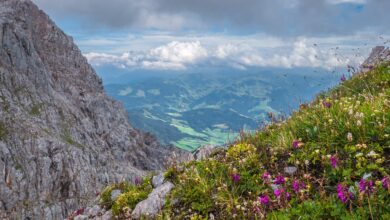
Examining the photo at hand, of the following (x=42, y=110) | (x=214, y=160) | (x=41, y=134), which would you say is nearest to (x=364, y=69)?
(x=214, y=160)

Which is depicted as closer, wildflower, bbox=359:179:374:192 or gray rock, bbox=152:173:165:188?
wildflower, bbox=359:179:374:192

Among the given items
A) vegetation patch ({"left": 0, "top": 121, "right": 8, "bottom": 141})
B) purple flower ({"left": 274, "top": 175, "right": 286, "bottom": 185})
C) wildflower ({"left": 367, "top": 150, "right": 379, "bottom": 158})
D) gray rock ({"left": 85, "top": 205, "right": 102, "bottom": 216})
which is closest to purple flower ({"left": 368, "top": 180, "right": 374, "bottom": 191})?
wildflower ({"left": 367, "top": 150, "right": 379, "bottom": 158})

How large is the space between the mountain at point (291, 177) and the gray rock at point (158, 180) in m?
0.04

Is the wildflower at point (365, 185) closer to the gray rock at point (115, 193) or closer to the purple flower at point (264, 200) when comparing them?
the purple flower at point (264, 200)

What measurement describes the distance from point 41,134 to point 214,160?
168 m

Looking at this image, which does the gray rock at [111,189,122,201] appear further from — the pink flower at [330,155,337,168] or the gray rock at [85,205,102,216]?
the pink flower at [330,155,337,168]

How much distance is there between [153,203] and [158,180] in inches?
50.2

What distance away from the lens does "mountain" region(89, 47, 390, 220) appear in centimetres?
659

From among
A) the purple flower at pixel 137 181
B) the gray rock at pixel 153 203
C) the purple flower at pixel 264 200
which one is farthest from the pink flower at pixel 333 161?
the purple flower at pixel 137 181

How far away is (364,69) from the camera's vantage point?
52.7ft

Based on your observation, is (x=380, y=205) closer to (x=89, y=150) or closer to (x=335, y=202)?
(x=335, y=202)

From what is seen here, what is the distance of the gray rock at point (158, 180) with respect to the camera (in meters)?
9.89

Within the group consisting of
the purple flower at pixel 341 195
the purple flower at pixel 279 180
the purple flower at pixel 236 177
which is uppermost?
the purple flower at pixel 341 195

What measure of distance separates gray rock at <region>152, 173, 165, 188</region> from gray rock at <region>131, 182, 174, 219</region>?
1.74ft
